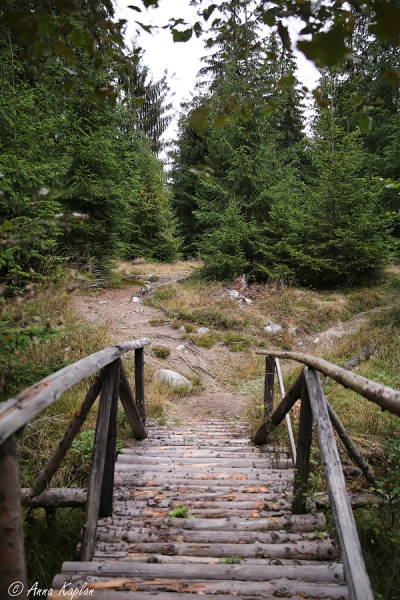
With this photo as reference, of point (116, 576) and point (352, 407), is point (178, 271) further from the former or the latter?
point (116, 576)

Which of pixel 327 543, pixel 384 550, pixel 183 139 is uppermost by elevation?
pixel 183 139

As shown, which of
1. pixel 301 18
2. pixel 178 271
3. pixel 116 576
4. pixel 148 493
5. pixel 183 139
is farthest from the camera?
pixel 183 139

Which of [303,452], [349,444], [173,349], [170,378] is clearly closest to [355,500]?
[349,444]

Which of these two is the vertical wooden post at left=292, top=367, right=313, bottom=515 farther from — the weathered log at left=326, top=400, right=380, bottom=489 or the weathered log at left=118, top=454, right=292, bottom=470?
the weathered log at left=118, top=454, right=292, bottom=470

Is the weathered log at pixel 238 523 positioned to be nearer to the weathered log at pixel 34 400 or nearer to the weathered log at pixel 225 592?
the weathered log at pixel 225 592

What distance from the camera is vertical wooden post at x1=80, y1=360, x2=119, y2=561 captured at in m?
2.03

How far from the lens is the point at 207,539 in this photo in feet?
7.22

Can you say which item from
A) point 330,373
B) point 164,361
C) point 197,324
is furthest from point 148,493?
point 197,324

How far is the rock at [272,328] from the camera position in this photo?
8922mm

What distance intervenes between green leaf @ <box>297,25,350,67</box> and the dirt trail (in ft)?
16.9

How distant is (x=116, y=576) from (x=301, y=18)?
264 centimetres

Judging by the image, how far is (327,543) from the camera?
82.1 inches

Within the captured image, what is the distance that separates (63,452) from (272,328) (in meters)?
7.15

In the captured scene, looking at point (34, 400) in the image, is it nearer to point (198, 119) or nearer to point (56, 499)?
point (198, 119)
